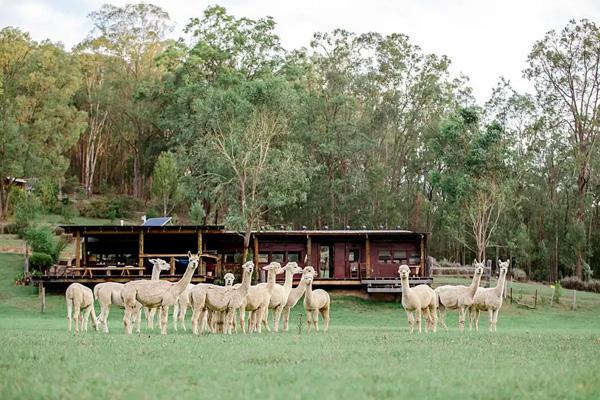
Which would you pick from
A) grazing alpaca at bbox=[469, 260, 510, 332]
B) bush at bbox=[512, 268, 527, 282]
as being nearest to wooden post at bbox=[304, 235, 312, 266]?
grazing alpaca at bbox=[469, 260, 510, 332]

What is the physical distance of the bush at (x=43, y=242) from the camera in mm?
51594

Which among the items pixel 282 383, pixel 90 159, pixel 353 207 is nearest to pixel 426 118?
pixel 353 207

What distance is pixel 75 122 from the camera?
75.8 m

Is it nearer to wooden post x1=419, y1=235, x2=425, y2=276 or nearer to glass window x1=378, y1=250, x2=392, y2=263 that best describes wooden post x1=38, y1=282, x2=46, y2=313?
glass window x1=378, y1=250, x2=392, y2=263

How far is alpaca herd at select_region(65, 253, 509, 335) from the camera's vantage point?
23406mm

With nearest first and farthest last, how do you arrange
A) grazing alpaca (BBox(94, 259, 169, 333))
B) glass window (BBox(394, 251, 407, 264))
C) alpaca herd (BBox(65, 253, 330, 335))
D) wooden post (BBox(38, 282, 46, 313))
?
alpaca herd (BBox(65, 253, 330, 335)) < grazing alpaca (BBox(94, 259, 169, 333)) < wooden post (BBox(38, 282, 46, 313)) < glass window (BBox(394, 251, 407, 264))

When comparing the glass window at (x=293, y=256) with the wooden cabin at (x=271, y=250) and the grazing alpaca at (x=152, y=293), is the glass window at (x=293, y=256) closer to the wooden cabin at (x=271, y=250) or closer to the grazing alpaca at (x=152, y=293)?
the wooden cabin at (x=271, y=250)

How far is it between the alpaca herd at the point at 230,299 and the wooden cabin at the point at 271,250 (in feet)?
60.4

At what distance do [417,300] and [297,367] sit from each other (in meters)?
12.8

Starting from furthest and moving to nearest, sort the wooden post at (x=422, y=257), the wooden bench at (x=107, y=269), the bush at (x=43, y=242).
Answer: the bush at (x=43, y=242), the wooden post at (x=422, y=257), the wooden bench at (x=107, y=269)

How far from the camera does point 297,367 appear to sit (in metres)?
14.3

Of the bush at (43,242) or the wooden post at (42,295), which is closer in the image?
the wooden post at (42,295)

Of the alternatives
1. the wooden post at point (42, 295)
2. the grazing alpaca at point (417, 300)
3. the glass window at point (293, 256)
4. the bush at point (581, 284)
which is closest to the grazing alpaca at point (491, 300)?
the grazing alpaca at point (417, 300)

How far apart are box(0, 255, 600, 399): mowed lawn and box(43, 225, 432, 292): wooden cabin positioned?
26568 mm
